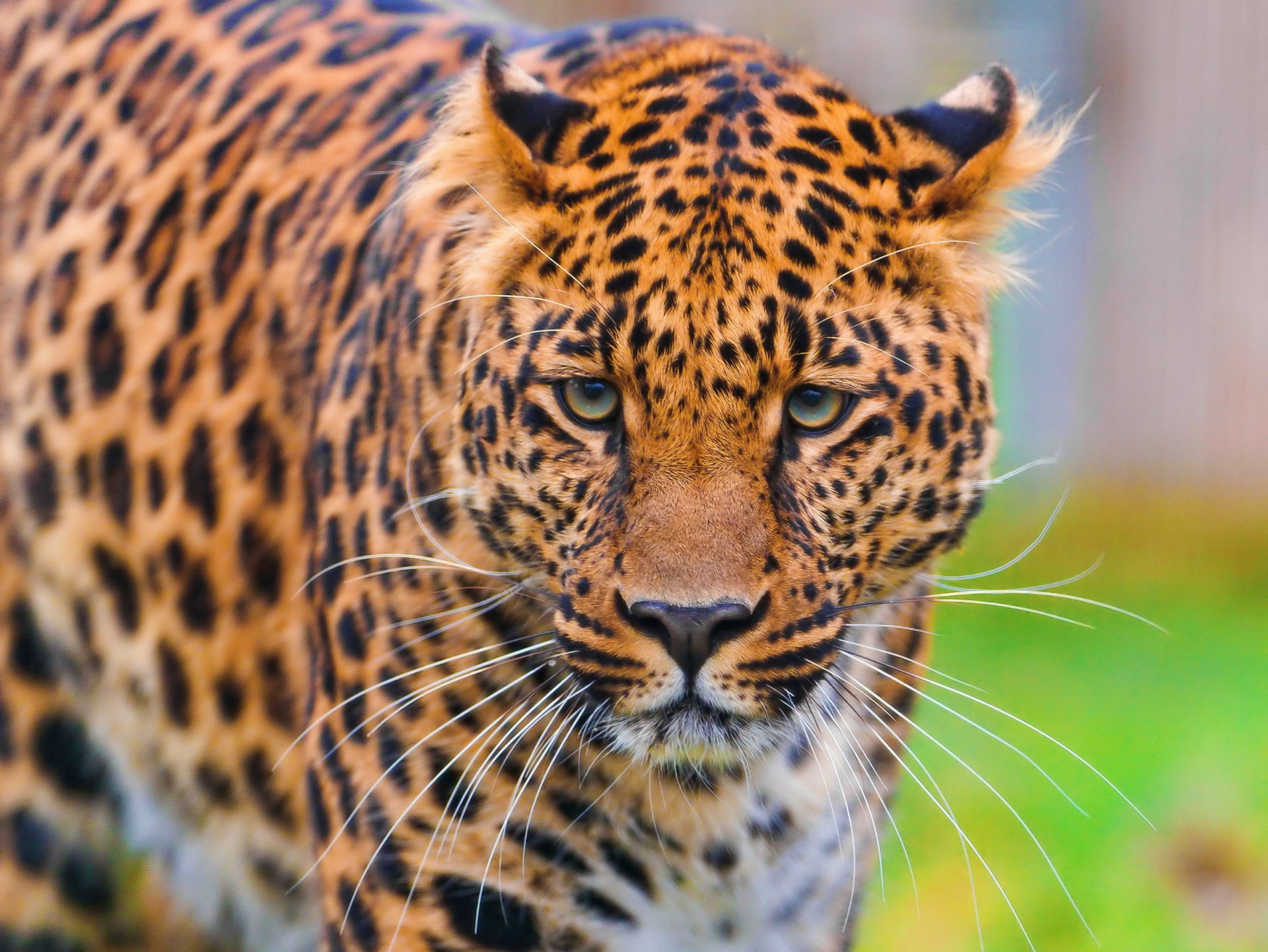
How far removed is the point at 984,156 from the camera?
332cm

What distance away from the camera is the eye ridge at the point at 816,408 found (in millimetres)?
3137

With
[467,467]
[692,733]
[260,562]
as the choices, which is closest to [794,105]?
[467,467]

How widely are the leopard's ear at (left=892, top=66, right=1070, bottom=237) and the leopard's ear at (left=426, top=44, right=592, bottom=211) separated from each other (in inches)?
26.3

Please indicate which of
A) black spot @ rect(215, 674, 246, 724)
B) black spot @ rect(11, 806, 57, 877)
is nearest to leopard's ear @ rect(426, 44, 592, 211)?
black spot @ rect(215, 674, 246, 724)

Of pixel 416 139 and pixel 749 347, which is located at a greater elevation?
pixel 416 139

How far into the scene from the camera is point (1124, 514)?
1065 centimetres

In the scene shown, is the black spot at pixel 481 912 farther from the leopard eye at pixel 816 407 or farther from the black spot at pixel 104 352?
the black spot at pixel 104 352

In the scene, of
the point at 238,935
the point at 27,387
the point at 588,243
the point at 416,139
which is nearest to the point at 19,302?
the point at 27,387

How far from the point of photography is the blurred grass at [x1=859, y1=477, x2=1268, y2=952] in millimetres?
6016

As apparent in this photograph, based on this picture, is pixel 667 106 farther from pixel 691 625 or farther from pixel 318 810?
pixel 318 810

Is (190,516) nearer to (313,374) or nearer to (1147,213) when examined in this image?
(313,374)

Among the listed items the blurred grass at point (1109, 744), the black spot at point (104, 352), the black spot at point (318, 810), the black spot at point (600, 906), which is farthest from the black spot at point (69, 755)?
the blurred grass at point (1109, 744)

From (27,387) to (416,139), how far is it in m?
1.39

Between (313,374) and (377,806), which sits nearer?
(377,806)
